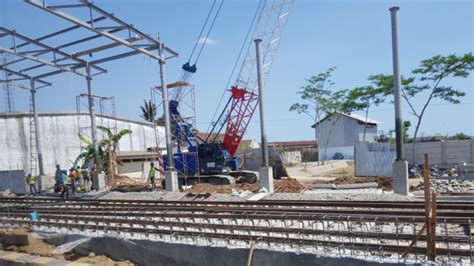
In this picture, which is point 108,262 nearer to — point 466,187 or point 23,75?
point 466,187

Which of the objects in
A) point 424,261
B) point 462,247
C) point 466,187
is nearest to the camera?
point 424,261

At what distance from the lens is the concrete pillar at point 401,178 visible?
47.6 ft

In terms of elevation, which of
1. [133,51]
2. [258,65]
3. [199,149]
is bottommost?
[199,149]

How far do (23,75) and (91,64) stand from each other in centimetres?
→ 577

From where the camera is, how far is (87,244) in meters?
9.39

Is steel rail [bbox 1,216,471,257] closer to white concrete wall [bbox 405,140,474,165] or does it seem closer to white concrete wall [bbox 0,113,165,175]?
white concrete wall [bbox 405,140,474,165]

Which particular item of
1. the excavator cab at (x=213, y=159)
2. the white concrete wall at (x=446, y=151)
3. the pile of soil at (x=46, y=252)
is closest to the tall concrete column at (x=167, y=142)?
the excavator cab at (x=213, y=159)

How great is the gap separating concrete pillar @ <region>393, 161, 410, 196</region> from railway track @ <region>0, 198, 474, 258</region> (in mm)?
3863

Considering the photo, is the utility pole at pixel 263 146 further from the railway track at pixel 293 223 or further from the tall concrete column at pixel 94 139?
the tall concrete column at pixel 94 139

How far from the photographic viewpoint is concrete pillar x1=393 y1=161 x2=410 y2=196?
14.5 m

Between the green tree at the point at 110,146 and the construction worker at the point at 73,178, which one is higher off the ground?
the green tree at the point at 110,146

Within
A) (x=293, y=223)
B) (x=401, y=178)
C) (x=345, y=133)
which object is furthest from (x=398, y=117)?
(x=345, y=133)

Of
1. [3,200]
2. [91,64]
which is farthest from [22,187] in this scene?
[91,64]

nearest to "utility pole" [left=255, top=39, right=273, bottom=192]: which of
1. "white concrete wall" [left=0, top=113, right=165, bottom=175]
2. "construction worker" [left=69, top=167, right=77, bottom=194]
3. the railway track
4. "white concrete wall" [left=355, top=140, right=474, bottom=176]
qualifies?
the railway track
